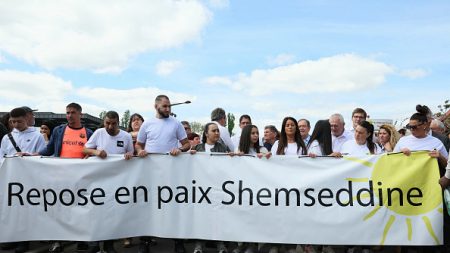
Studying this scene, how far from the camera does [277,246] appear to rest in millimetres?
5375

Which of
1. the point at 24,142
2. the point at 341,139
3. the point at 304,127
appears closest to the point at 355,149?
the point at 341,139

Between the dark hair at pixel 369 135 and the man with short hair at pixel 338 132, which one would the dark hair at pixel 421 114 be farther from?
the man with short hair at pixel 338 132

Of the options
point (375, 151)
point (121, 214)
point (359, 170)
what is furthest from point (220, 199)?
point (375, 151)

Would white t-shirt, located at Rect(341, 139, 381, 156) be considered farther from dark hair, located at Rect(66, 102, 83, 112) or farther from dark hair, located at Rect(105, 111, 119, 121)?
dark hair, located at Rect(66, 102, 83, 112)

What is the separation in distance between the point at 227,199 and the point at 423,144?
98.6 inches

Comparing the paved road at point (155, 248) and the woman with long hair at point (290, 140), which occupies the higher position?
the woman with long hair at point (290, 140)

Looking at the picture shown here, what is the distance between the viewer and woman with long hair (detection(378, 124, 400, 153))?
6.38 metres

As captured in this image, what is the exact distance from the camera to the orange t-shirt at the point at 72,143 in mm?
5887

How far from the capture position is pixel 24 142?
20.3 feet

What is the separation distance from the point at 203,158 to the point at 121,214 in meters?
1.24

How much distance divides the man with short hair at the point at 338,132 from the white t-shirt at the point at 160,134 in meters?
2.19

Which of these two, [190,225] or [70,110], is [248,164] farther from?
[70,110]

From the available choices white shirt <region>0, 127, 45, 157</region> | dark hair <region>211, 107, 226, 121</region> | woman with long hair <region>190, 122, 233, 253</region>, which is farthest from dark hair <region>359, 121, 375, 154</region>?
white shirt <region>0, 127, 45, 157</region>

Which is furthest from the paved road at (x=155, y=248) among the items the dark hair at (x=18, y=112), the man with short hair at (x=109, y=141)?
the dark hair at (x=18, y=112)
